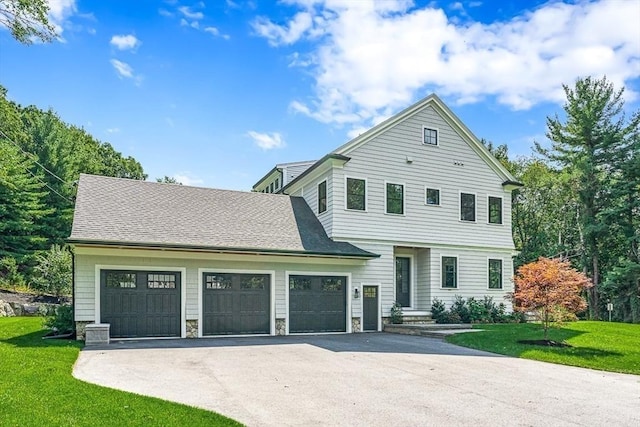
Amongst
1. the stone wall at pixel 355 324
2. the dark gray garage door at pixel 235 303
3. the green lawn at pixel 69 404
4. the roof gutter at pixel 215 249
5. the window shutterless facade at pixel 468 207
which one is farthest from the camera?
the window shutterless facade at pixel 468 207

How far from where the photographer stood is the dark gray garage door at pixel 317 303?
17.1 meters

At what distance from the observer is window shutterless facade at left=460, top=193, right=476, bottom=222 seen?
20.9 meters

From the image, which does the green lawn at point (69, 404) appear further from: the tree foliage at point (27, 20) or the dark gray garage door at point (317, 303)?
the dark gray garage door at point (317, 303)

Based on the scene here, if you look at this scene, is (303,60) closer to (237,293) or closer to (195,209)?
(195,209)

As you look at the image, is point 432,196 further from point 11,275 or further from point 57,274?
point 11,275

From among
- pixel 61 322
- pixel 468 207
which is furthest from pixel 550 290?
pixel 61 322

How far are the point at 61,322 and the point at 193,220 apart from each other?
4968 mm

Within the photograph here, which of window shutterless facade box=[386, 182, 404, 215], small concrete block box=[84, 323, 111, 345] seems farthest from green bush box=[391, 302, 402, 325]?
small concrete block box=[84, 323, 111, 345]

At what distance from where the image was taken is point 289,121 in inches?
907

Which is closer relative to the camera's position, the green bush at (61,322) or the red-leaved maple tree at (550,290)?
Result: the red-leaved maple tree at (550,290)

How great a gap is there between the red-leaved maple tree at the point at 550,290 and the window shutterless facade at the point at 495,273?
24.8 feet

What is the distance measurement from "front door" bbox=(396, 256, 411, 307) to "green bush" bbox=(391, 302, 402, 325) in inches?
48.8

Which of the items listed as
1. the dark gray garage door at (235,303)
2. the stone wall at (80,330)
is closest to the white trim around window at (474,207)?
the dark gray garage door at (235,303)

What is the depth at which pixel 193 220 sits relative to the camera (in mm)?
16812
